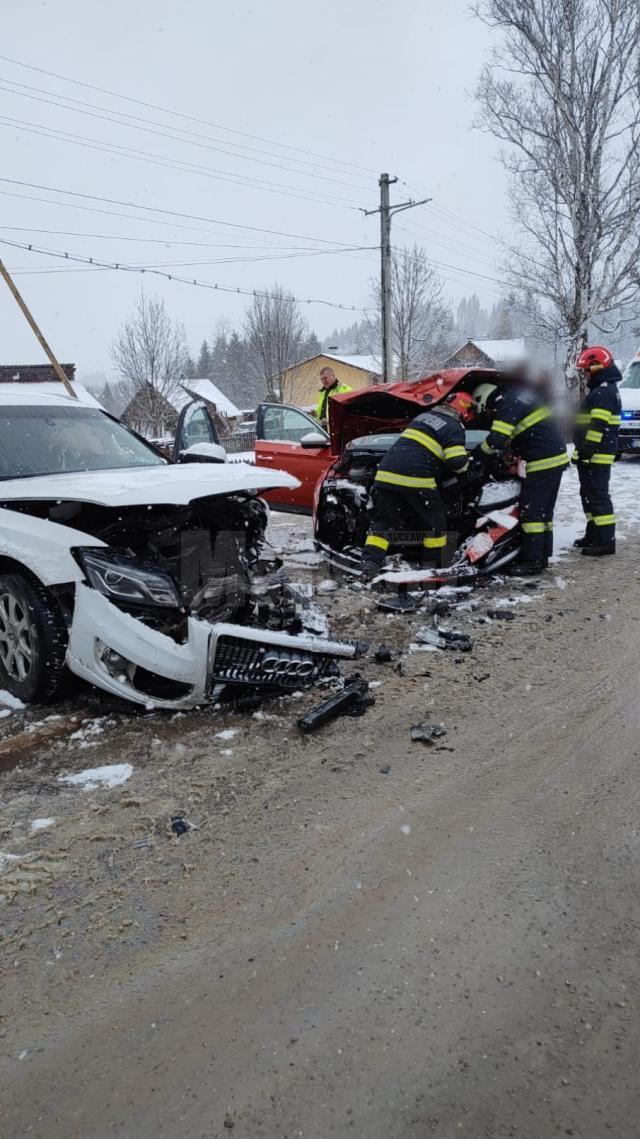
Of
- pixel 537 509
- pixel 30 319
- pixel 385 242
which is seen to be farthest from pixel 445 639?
pixel 385 242

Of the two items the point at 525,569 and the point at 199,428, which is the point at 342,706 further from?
the point at 199,428

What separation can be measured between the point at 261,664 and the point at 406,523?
282 cm

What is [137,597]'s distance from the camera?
308cm

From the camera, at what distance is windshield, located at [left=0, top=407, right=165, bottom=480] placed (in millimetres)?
3936

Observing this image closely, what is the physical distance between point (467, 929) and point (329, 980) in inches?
17.3

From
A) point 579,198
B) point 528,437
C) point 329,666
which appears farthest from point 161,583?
point 579,198

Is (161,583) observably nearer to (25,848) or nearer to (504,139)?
(25,848)

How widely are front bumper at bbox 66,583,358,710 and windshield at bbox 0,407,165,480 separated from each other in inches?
50.6

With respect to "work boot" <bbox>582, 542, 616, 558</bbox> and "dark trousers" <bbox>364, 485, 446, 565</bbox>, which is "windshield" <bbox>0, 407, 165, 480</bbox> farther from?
"work boot" <bbox>582, 542, 616, 558</bbox>

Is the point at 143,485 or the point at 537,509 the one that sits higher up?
the point at 143,485

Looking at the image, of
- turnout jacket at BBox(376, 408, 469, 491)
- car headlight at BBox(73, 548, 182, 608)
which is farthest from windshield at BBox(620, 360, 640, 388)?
car headlight at BBox(73, 548, 182, 608)

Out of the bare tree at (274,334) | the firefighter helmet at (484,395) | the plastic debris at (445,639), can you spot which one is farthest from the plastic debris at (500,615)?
the bare tree at (274,334)

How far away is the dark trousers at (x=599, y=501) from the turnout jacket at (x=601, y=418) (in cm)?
8

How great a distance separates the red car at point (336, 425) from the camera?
5.51 meters
